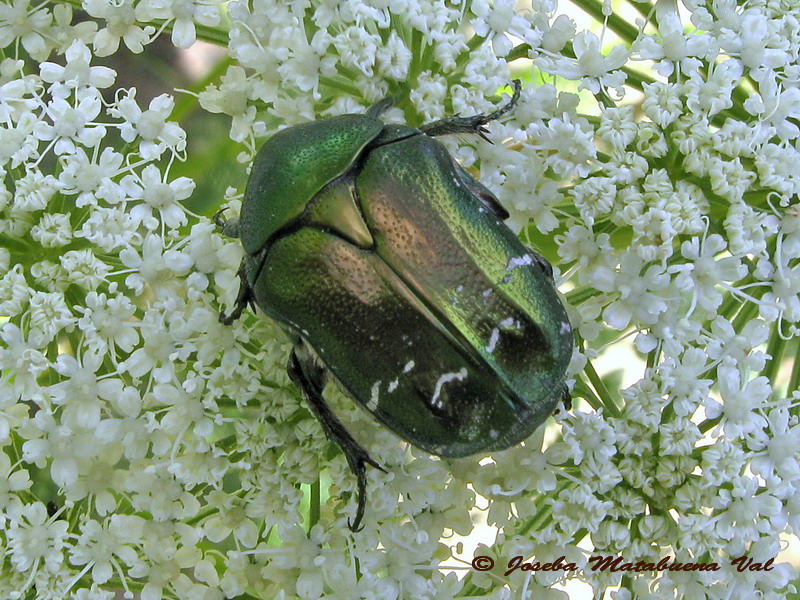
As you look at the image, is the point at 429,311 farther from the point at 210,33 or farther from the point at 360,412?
the point at 210,33

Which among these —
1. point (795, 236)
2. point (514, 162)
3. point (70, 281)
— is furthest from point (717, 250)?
point (70, 281)

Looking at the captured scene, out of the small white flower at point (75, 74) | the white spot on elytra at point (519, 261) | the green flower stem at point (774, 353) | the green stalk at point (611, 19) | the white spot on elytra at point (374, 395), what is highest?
the green stalk at point (611, 19)

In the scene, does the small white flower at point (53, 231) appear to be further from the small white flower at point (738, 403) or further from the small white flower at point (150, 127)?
the small white flower at point (738, 403)

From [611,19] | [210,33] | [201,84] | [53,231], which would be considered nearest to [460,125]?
[611,19]

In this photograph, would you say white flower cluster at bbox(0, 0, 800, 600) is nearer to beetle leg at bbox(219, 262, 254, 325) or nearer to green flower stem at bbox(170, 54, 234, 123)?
beetle leg at bbox(219, 262, 254, 325)

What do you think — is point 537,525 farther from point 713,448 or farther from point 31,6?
point 31,6

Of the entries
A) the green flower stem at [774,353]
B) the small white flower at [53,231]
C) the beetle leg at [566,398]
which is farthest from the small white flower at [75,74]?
the green flower stem at [774,353]
